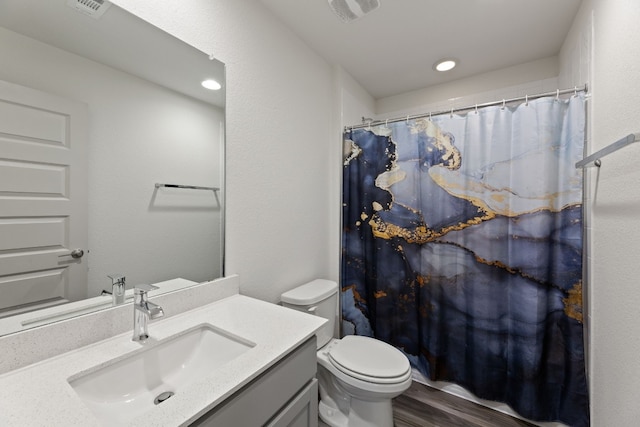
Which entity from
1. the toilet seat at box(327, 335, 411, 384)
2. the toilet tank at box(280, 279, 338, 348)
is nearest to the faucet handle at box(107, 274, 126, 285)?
the toilet tank at box(280, 279, 338, 348)

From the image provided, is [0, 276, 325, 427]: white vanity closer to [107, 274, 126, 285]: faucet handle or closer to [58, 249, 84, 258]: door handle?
[107, 274, 126, 285]: faucet handle

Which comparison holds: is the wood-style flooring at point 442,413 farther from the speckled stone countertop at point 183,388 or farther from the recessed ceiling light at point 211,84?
the recessed ceiling light at point 211,84

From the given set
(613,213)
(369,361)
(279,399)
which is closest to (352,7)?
(613,213)

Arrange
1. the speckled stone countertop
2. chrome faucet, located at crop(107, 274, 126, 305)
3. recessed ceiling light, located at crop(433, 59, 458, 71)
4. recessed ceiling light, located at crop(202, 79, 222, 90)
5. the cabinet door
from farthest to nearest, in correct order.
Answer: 1. recessed ceiling light, located at crop(433, 59, 458, 71)
2. recessed ceiling light, located at crop(202, 79, 222, 90)
3. chrome faucet, located at crop(107, 274, 126, 305)
4. the cabinet door
5. the speckled stone countertop

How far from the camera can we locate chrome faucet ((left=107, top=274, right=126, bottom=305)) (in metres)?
0.91

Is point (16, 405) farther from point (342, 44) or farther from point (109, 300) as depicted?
point (342, 44)

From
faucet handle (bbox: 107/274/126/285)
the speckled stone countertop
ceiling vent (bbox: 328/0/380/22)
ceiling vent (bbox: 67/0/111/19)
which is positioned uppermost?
ceiling vent (bbox: 328/0/380/22)

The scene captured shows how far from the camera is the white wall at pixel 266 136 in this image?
48.4 inches

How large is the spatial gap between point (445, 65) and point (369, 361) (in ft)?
7.16

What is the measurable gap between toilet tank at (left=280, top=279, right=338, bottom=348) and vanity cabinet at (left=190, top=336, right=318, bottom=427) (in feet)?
1.62

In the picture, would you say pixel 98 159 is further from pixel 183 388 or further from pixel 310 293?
pixel 310 293

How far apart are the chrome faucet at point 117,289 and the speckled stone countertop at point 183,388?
12 cm

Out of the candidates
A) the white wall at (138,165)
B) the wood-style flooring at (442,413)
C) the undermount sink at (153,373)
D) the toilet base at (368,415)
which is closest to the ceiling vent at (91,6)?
the white wall at (138,165)

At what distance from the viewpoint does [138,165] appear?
1.00 meters
